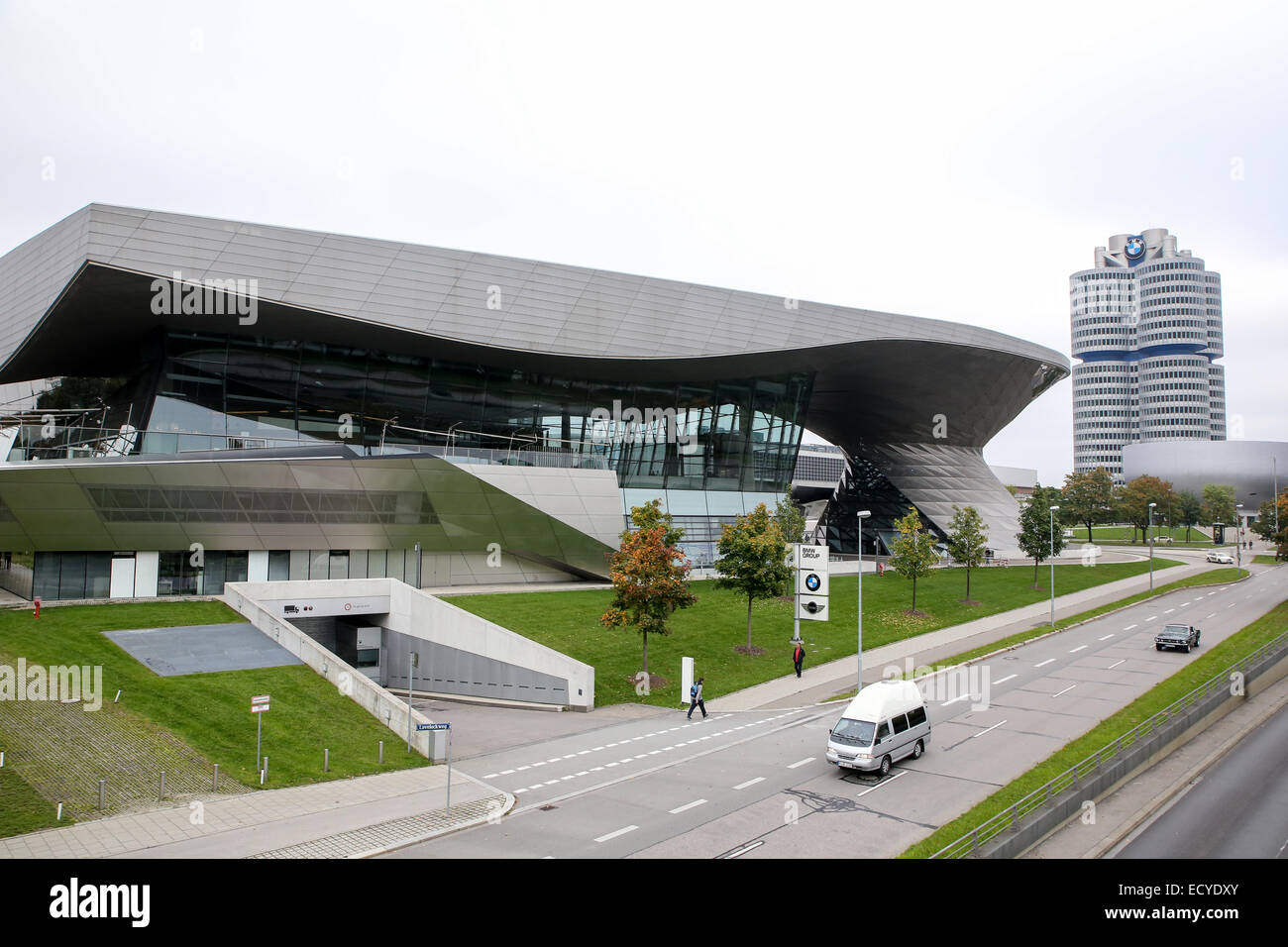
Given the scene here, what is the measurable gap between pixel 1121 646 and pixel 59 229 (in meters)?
44.8

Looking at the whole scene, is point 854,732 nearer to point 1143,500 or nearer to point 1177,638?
point 1177,638

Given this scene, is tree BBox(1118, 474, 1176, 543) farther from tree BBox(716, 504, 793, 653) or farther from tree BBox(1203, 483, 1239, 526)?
tree BBox(716, 504, 793, 653)

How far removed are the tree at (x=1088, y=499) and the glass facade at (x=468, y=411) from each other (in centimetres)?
4507

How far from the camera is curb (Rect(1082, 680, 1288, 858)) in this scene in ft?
42.0

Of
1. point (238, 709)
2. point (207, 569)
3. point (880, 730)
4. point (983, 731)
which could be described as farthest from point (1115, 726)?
point (207, 569)

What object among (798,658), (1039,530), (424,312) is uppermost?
(424,312)

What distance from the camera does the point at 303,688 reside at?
21766 millimetres

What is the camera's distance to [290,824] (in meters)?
13.9

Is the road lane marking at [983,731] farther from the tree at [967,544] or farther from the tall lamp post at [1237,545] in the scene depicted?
the tall lamp post at [1237,545]

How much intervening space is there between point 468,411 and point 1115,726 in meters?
32.9

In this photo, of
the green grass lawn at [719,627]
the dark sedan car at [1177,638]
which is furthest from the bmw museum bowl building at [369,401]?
the dark sedan car at [1177,638]

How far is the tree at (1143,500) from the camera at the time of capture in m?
91.0

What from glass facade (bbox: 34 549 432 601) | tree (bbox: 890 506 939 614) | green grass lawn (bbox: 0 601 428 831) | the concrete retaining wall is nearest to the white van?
the concrete retaining wall
